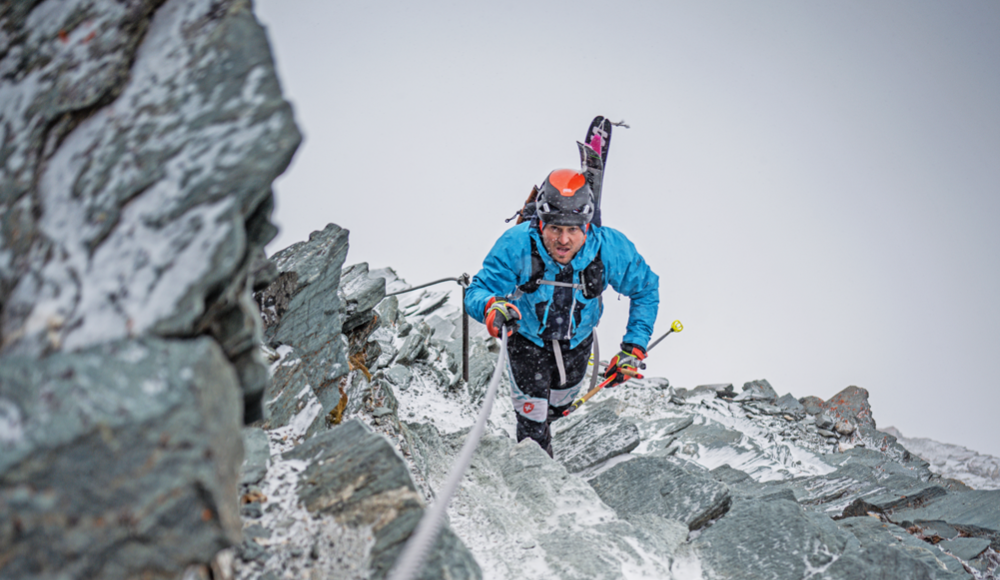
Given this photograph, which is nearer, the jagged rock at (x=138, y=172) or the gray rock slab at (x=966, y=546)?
the jagged rock at (x=138, y=172)

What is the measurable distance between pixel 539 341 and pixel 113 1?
14.6 feet

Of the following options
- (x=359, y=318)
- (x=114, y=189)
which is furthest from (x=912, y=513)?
(x=114, y=189)

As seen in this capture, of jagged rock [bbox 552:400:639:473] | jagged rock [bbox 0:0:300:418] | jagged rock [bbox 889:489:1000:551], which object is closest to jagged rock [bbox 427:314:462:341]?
jagged rock [bbox 552:400:639:473]

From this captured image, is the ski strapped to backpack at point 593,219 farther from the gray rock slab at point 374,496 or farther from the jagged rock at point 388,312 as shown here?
the jagged rock at point 388,312

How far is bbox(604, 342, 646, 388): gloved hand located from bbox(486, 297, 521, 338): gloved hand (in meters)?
1.30

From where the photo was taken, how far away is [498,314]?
16.5 ft

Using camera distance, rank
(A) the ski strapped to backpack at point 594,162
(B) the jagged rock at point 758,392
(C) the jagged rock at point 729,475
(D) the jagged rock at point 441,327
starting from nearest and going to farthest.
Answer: (A) the ski strapped to backpack at point 594,162 → (C) the jagged rock at point 729,475 → (D) the jagged rock at point 441,327 → (B) the jagged rock at point 758,392

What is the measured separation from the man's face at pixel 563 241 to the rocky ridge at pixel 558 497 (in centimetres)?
198

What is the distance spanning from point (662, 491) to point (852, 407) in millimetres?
10647

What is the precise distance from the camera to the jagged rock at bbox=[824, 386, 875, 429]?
12.8 m

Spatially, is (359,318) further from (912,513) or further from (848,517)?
(912,513)

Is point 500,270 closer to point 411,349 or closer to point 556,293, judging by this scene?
point 556,293

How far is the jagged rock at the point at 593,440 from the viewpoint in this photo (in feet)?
21.4

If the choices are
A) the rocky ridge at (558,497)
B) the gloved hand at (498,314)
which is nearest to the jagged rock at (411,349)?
the rocky ridge at (558,497)
